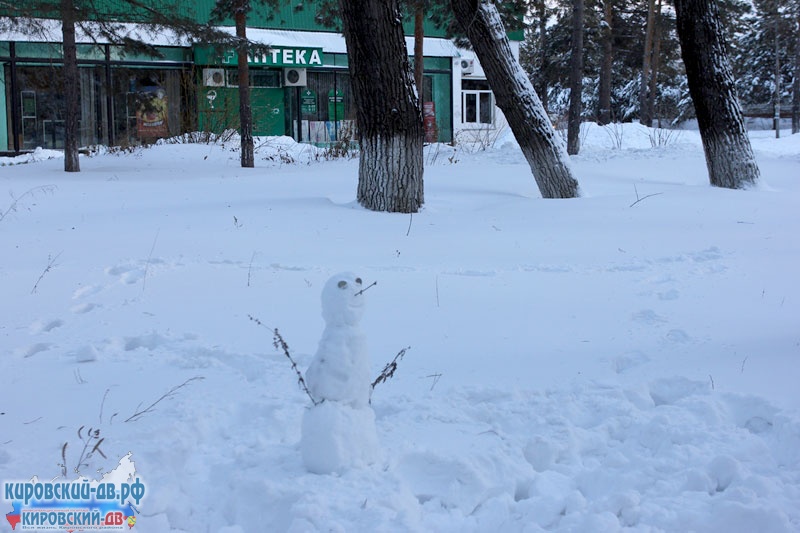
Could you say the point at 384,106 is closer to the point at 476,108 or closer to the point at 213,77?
the point at 213,77

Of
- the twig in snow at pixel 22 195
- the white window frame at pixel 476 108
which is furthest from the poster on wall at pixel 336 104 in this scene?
the twig in snow at pixel 22 195

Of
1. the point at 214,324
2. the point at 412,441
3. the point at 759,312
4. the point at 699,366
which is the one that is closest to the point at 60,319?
the point at 214,324

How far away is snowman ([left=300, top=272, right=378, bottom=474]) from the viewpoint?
2803 millimetres

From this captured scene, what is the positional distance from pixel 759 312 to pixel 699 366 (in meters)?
1.22

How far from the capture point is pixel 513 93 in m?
9.67

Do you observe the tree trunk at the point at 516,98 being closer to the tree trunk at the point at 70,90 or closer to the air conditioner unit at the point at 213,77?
the tree trunk at the point at 70,90

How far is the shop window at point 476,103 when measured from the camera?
31.8m

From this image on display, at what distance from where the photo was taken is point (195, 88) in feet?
70.2

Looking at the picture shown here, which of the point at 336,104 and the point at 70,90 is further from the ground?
the point at 336,104

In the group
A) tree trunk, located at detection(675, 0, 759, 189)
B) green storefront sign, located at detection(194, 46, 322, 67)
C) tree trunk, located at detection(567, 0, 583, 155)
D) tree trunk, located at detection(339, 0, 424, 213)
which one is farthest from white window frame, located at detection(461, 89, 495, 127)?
tree trunk, located at detection(339, 0, 424, 213)

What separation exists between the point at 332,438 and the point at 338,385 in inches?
7.5

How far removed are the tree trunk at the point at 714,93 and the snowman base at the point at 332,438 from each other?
29.8 feet

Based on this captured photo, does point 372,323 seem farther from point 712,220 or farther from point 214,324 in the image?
point 712,220

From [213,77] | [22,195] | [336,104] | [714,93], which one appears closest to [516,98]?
[714,93]
